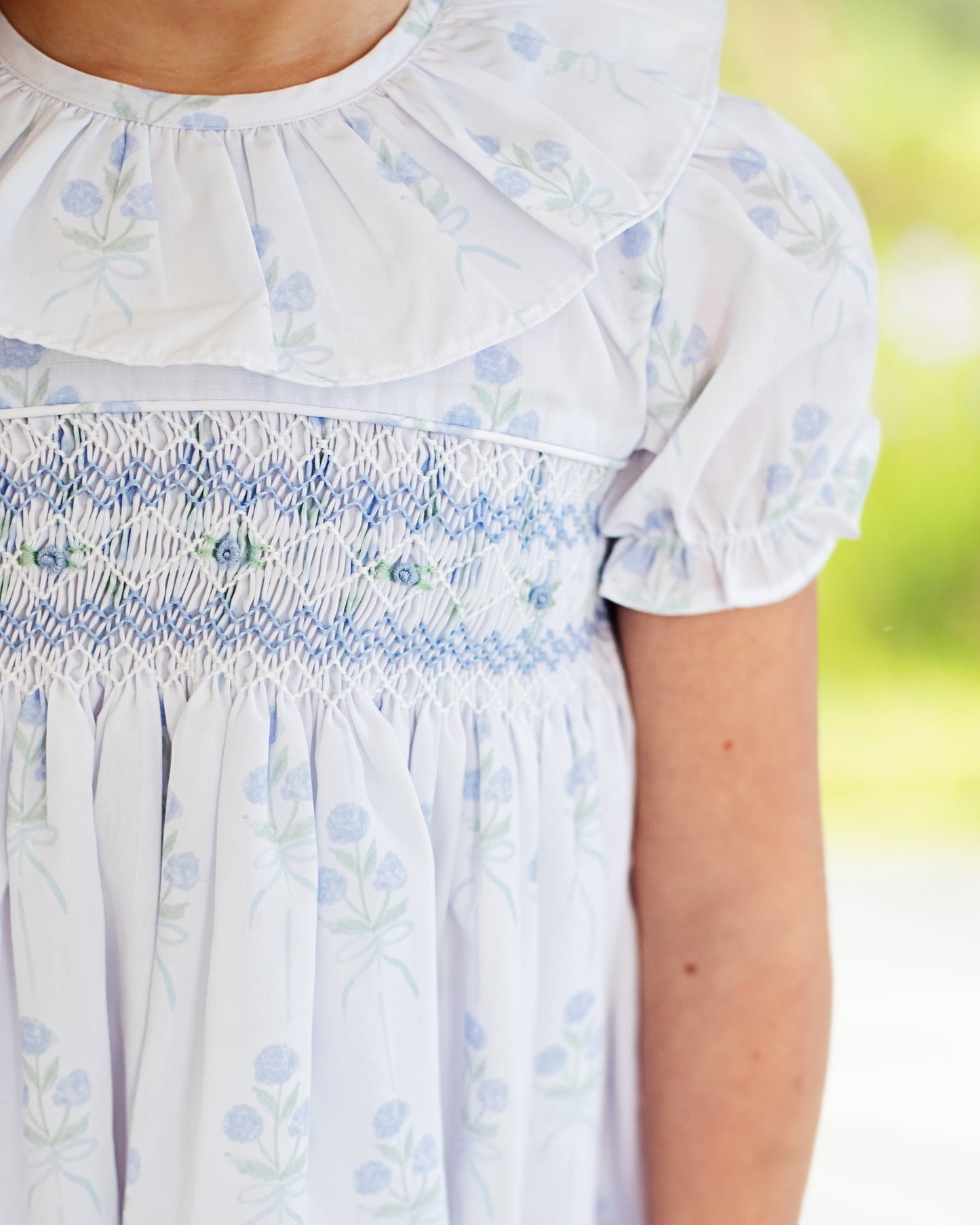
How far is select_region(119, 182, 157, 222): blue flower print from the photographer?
0.49m

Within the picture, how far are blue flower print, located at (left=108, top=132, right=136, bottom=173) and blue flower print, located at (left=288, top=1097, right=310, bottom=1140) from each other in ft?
1.34

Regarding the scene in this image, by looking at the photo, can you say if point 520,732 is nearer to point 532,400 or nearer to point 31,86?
point 532,400

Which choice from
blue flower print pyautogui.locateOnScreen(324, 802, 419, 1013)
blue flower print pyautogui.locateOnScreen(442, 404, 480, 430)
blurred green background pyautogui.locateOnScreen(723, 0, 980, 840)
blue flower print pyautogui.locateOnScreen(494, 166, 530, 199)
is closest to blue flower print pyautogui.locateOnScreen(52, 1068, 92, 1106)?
blue flower print pyautogui.locateOnScreen(324, 802, 419, 1013)

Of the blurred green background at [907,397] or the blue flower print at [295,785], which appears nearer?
the blue flower print at [295,785]

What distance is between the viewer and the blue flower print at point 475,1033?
0.56 meters

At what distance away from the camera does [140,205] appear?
494mm

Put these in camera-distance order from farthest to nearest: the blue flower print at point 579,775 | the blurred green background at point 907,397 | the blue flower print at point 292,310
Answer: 1. the blurred green background at point 907,397
2. the blue flower print at point 579,775
3. the blue flower print at point 292,310

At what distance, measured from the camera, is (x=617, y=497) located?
0.59 m

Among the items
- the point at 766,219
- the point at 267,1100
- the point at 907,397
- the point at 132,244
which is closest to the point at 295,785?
the point at 267,1100

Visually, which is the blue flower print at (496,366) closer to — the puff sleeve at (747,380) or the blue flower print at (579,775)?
the puff sleeve at (747,380)

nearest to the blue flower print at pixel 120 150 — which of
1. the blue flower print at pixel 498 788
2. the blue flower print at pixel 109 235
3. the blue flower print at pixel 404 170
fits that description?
the blue flower print at pixel 109 235

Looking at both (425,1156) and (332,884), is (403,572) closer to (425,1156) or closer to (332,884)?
(332,884)

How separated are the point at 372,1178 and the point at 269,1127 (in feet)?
0.19

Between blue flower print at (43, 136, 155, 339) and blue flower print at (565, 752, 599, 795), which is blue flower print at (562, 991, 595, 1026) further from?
blue flower print at (43, 136, 155, 339)
